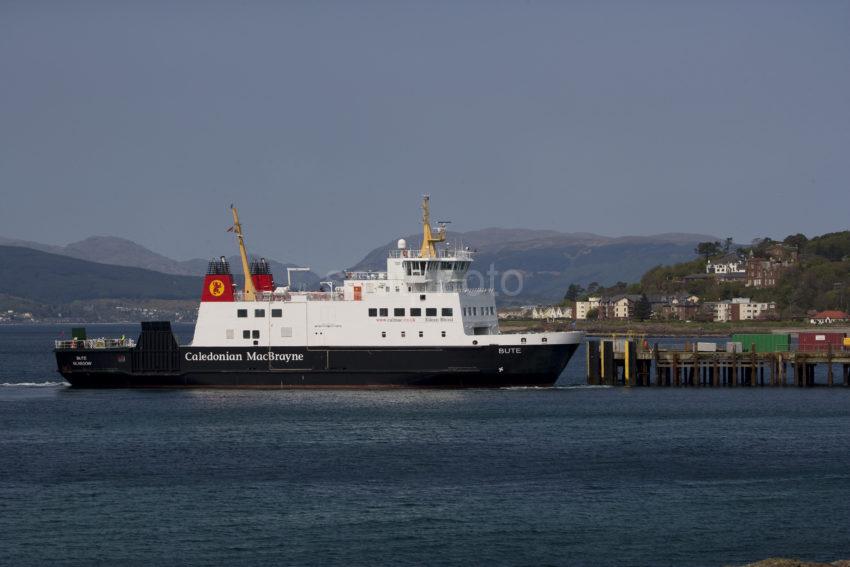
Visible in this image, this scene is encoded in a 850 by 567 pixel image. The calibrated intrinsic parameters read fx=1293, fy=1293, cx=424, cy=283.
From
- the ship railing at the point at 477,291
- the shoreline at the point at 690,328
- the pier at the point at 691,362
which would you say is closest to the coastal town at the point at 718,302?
the shoreline at the point at 690,328

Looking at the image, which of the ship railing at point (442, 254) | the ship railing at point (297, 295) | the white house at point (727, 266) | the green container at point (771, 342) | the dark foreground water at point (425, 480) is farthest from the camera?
the white house at point (727, 266)

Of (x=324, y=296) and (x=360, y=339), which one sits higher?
(x=324, y=296)

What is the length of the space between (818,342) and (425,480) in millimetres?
33629

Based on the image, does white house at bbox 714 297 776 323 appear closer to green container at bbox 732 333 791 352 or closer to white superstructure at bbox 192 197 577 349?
green container at bbox 732 333 791 352

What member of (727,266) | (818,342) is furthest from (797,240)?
(818,342)

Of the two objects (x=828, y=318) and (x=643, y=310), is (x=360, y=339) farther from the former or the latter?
(x=643, y=310)

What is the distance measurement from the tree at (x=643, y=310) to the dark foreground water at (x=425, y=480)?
11683 cm

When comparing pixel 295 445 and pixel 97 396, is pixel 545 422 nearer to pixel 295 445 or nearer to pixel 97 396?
pixel 295 445

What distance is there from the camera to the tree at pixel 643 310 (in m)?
165

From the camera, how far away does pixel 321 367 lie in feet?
168

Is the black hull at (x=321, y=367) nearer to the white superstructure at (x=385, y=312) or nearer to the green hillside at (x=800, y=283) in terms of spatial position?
the white superstructure at (x=385, y=312)

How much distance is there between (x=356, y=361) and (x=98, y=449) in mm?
14620

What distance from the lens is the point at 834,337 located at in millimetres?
60250

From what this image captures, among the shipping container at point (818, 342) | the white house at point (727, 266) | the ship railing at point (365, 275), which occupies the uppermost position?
the white house at point (727, 266)
